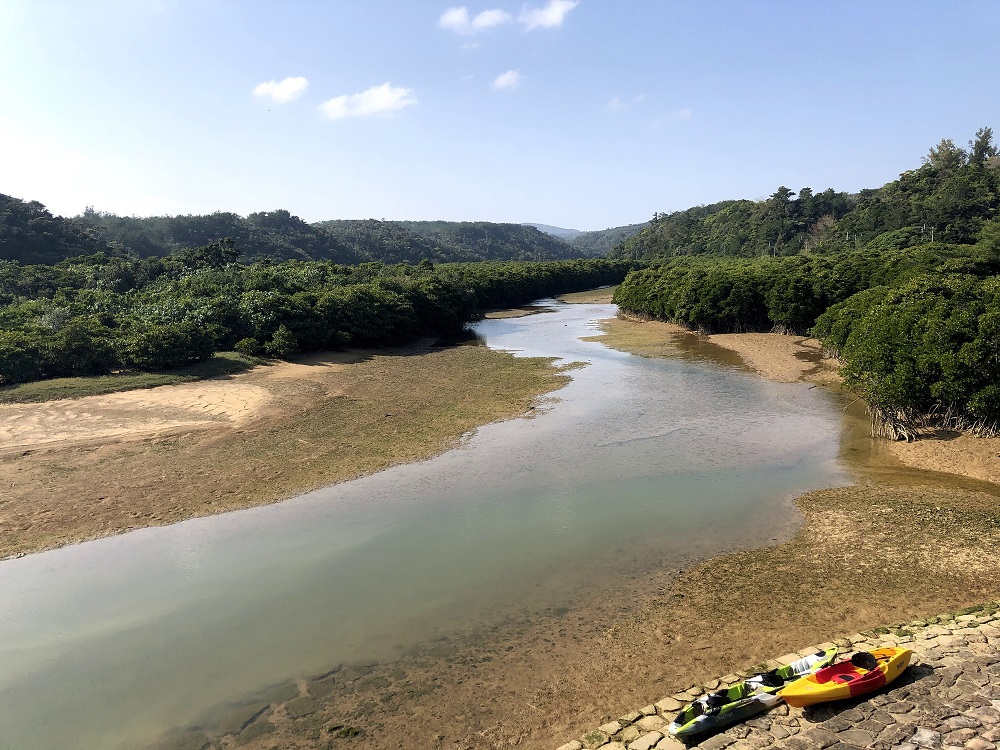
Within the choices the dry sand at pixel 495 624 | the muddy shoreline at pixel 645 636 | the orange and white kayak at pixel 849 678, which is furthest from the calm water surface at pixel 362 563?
the orange and white kayak at pixel 849 678

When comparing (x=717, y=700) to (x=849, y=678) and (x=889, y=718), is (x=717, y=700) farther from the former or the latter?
(x=889, y=718)

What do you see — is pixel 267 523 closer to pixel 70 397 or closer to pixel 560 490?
pixel 560 490

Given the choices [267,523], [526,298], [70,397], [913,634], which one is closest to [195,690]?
[267,523]

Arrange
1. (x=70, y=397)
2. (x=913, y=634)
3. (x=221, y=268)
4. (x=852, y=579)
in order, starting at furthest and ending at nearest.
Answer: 1. (x=221, y=268)
2. (x=70, y=397)
3. (x=852, y=579)
4. (x=913, y=634)

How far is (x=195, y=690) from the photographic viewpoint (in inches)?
459

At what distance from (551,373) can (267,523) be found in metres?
25.7

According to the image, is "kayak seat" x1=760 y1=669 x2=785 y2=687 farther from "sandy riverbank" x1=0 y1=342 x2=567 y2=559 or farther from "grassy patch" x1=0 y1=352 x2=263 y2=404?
"grassy patch" x1=0 y1=352 x2=263 y2=404

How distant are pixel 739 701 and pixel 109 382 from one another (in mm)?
35937

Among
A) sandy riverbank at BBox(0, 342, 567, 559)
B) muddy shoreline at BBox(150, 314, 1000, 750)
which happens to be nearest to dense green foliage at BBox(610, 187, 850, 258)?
sandy riverbank at BBox(0, 342, 567, 559)

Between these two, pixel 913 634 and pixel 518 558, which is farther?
pixel 518 558

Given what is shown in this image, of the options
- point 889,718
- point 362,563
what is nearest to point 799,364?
point 362,563

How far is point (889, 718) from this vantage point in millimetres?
9508

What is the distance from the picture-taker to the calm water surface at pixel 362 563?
1205 centimetres

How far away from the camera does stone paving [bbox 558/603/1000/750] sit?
9.06 metres
